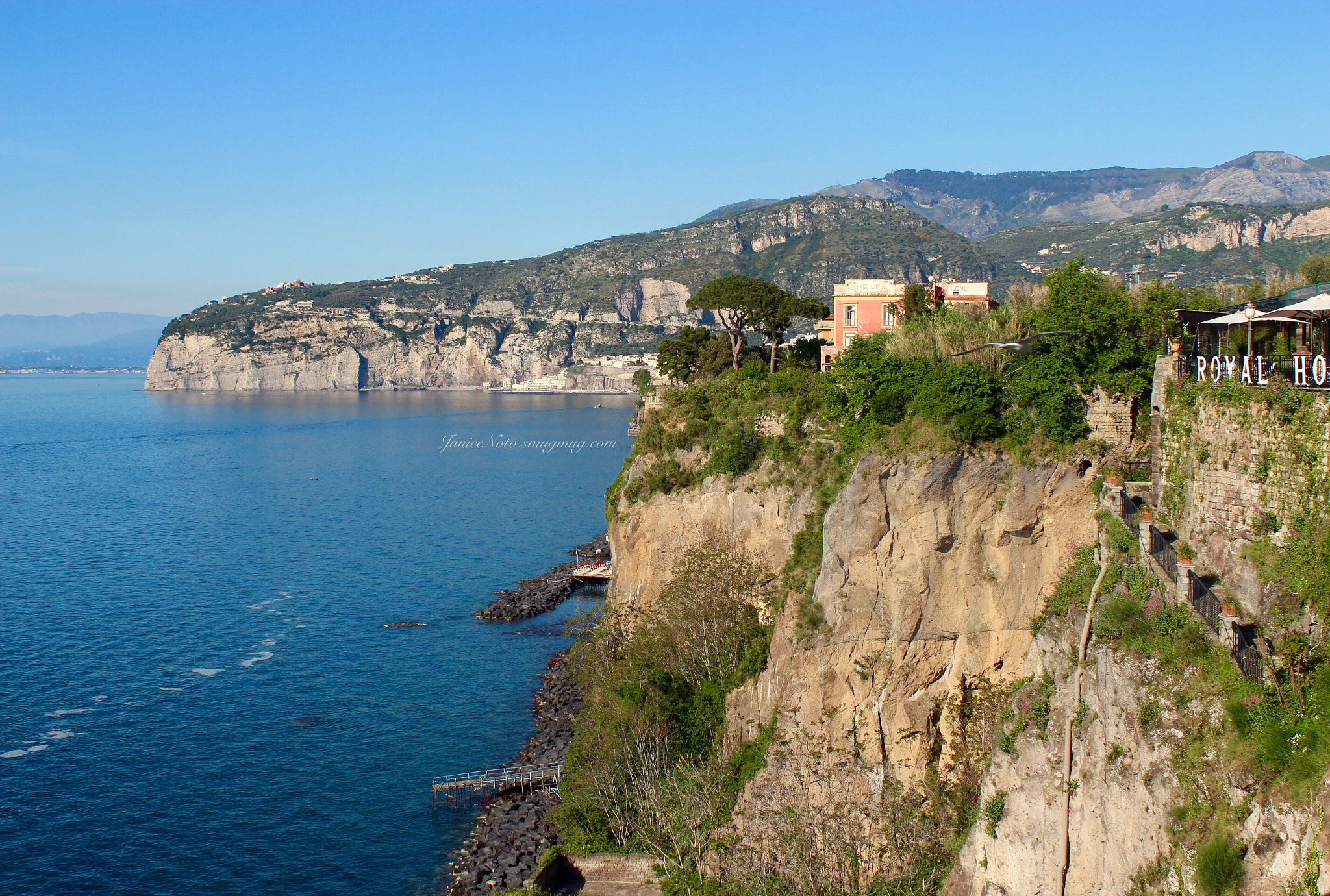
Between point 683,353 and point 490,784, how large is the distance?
30.4 m

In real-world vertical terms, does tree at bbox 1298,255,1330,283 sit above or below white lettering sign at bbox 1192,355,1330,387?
above

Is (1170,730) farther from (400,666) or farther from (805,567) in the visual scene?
(400,666)

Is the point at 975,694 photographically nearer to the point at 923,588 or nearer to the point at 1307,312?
the point at 923,588

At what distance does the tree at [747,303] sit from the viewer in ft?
158

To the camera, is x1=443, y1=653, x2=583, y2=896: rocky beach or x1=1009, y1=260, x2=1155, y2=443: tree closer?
x1=1009, y1=260, x2=1155, y2=443: tree

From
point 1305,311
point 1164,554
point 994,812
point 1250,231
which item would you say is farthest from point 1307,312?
point 1250,231

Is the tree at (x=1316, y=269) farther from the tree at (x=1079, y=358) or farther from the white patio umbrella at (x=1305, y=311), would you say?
the white patio umbrella at (x=1305, y=311)

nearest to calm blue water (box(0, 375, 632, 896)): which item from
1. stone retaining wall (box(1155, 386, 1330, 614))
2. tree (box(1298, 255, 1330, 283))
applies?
stone retaining wall (box(1155, 386, 1330, 614))

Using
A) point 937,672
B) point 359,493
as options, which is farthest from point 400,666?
point 359,493

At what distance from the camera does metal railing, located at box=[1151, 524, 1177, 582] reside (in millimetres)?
15398

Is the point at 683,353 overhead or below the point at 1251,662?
overhead

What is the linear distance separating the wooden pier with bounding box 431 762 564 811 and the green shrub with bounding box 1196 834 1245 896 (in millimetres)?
22764

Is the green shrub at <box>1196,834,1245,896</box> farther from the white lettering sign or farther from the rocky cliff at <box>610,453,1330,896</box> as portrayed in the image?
the white lettering sign

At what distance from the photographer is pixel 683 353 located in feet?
187
